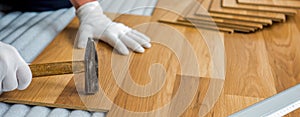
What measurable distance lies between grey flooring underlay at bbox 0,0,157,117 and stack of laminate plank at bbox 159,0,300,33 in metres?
0.19

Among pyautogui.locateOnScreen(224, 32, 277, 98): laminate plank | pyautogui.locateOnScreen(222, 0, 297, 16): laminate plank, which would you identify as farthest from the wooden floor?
pyautogui.locateOnScreen(222, 0, 297, 16): laminate plank

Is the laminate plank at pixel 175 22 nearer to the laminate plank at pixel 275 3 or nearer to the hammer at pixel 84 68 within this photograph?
the laminate plank at pixel 275 3

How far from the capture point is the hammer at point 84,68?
898 millimetres

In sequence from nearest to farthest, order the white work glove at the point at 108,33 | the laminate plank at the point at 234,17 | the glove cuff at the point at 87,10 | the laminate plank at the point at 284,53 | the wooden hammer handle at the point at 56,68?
the wooden hammer handle at the point at 56,68, the laminate plank at the point at 284,53, the white work glove at the point at 108,33, the glove cuff at the point at 87,10, the laminate plank at the point at 234,17

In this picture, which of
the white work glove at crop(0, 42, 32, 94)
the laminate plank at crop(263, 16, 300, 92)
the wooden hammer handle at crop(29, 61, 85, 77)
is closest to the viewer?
the white work glove at crop(0, 42, 32, 94)

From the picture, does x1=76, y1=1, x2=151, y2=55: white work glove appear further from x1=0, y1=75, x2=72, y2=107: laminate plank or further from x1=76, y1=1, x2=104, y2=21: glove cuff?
x1=0, y1=75, x2=72, y2=107: laminate plank

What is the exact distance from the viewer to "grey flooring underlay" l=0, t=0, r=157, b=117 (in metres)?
0.90

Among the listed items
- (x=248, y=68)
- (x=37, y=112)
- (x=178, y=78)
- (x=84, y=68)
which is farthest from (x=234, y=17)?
(x=37, y=112)

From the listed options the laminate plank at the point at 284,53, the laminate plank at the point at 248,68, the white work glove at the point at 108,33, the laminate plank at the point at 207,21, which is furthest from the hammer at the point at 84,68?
the laminate plank at the point at 207,21

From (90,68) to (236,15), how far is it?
2.59ft

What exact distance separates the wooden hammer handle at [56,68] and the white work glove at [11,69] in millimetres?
67

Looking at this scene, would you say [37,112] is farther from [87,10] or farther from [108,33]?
[87,10]

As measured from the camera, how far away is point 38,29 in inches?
52.7

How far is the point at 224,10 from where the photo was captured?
149cm
